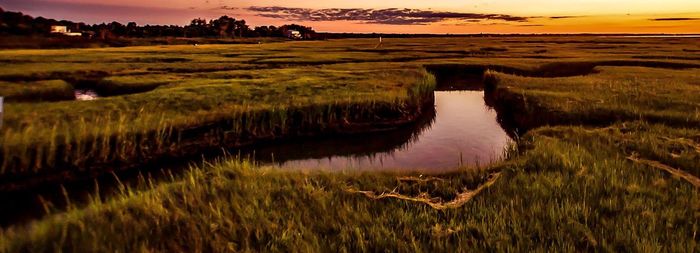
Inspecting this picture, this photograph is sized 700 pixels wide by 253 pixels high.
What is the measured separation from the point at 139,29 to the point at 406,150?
147191 millimetres

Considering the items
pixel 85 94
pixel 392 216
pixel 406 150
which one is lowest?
pixel 406 150

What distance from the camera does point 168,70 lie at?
35.3m

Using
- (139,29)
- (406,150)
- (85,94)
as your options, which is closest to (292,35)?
(139,29)

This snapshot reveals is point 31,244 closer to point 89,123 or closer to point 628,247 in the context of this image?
point 628,247

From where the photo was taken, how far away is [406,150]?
15219 mm

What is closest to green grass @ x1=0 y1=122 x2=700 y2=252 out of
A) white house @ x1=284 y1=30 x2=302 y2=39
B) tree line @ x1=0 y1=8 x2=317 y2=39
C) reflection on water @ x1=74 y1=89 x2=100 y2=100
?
reflection on water @ x1=74 y1=89 x2=100 y2=100

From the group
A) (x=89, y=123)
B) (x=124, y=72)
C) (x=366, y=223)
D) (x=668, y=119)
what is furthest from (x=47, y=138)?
(x=124, y=72)

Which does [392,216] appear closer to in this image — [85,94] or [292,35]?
[85,94]

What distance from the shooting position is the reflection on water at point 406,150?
13.4 meters

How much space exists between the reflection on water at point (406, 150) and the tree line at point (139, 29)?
114060 mm

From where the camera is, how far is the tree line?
362 ft

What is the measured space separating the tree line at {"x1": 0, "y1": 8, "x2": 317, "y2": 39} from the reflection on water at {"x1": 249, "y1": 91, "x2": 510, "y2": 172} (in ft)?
374

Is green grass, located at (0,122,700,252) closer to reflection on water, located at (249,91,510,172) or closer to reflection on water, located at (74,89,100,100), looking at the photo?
reflection on water, located at (249,91,510,172)

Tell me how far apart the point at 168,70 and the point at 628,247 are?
118 ft
